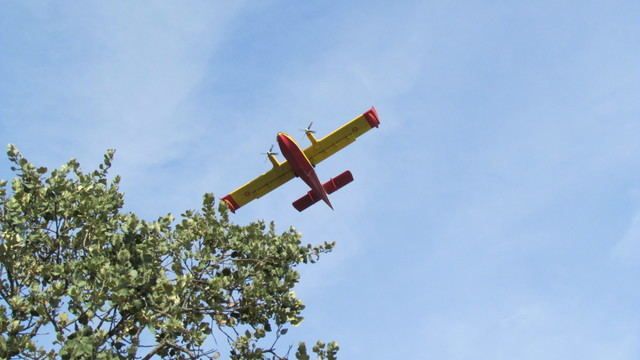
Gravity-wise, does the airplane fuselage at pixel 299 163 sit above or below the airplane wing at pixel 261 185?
below

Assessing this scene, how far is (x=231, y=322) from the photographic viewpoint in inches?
704

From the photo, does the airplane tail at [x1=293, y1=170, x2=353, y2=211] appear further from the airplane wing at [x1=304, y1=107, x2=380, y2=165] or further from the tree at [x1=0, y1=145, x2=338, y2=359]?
the tree at [x1=0, y1=145, x2=338, y2=359]

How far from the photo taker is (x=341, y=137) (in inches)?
1539

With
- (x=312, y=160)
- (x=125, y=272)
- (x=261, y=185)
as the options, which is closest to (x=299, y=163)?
(x=312, y=160)

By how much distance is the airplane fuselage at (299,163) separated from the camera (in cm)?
3791

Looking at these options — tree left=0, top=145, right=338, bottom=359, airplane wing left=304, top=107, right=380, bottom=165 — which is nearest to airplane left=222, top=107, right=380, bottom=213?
airplane wing left=304, top=107, right=380, bottom=165

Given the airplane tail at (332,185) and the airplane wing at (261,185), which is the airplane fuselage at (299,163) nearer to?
the airplane tail at (332,185)

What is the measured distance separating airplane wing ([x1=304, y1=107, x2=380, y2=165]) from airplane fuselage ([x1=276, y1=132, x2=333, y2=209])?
785 mm

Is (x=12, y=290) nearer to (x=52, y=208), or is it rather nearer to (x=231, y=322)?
(x=52, y=208)

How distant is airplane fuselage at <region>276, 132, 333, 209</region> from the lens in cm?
3791

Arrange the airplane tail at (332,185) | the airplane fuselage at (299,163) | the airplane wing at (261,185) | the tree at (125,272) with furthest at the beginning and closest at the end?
the airplane wing at (261,185)
the airplane tail at (332,185)
the airplane fuselage at (299,163)
the tree at (125,272)

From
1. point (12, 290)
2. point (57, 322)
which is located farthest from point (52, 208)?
A: point (57, 322)

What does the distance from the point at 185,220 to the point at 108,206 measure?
6.43ft

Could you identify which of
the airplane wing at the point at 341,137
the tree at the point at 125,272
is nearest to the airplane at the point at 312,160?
the airplane wing at the point at 341,137
